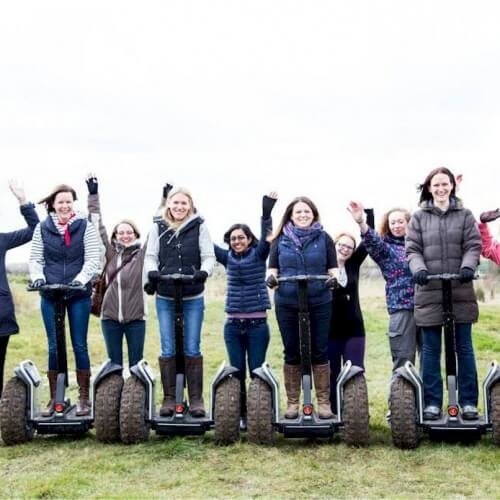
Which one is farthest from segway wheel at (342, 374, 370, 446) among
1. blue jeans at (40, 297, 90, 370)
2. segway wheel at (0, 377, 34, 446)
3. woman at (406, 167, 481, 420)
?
segway wheel at (0, 377, 34, 446)

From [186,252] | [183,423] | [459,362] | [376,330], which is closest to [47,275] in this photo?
[186,252]

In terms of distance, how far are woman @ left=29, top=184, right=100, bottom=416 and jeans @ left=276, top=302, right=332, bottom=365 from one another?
1.71 meters

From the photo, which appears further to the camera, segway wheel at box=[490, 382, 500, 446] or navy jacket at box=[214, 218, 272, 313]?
navy jacket at box=[214, 218, 272, 313]

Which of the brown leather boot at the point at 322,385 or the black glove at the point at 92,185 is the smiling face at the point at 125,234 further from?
the brown leather boot at the point at 322,385

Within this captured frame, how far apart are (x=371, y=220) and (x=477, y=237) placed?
1.12 m

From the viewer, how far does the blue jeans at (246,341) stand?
6684 mm

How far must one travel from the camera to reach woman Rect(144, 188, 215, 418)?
6465 mm

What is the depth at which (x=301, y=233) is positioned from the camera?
6340 millimetres

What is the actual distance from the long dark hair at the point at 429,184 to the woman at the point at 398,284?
0.42 metres

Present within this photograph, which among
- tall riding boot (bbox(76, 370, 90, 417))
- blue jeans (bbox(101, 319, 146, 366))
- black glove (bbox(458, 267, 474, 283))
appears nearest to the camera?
black glove (bbox(458, 267, 474, 283))

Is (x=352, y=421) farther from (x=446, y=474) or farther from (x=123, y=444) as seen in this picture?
(x=123, y=444)

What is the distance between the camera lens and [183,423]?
20.8ft

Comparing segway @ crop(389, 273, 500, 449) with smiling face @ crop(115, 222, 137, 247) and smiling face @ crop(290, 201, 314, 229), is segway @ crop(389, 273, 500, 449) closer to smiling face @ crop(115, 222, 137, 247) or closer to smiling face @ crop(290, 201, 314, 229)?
smiling face @ crop(290, 201, 314, 229)

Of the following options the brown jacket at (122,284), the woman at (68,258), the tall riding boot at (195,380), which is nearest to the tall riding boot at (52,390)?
the woman at (68,258)
